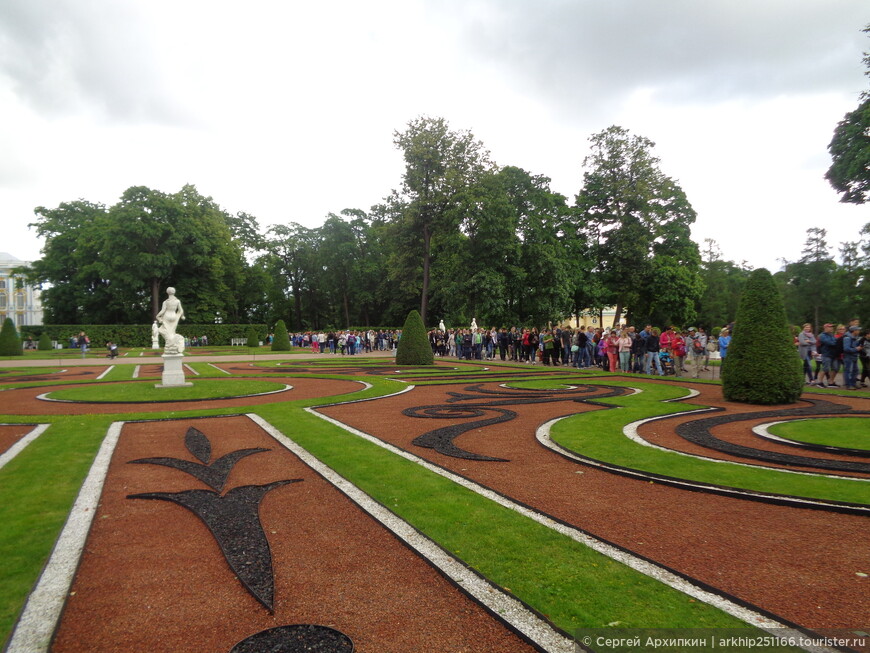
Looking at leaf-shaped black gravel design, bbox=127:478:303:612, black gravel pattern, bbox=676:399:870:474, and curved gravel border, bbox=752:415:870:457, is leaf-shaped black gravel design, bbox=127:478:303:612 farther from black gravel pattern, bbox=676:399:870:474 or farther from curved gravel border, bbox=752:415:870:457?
curved gravel border, bbox=752:415:870:457

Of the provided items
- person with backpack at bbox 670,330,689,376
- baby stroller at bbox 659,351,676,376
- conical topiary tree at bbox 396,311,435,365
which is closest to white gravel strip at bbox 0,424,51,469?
conical topiary tree at bbox 396,311,435,365

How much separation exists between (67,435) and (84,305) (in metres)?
54.8

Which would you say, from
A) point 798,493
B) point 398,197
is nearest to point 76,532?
point 798,493

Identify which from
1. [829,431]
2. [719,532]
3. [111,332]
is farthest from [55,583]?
[111,332]

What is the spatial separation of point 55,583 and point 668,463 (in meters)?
6.36

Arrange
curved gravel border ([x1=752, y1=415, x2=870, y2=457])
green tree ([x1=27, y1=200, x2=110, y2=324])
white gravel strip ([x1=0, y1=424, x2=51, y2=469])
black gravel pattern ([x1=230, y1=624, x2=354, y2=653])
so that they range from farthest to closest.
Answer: green tree ([x1=27, y1=200, x2=110, y2=324]) → white gravel strip ([x1=0, y1=424, x2=51, y2=469]) → curved gravel border ([x1=752, y1=415, x2=870, y2=457]) → black gravel pattern ([x1=230, y1=624, x2=354, y2=653])

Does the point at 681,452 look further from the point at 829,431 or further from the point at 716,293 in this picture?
the point at 716,293

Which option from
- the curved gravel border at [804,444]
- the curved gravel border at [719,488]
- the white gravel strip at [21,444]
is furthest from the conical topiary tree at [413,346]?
the curved gravel border at [719,488]

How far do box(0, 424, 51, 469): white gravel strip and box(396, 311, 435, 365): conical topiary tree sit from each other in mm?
16689

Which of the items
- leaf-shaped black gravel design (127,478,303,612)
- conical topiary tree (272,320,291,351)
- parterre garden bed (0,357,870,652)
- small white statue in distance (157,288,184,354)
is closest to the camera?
parterre garden bed (0,357,870,652)

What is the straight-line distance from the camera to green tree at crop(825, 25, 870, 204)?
80.5 ft

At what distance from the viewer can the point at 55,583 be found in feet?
12.2

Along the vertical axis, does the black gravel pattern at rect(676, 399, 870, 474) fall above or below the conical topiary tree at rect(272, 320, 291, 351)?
below

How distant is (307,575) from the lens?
12.4 ft
